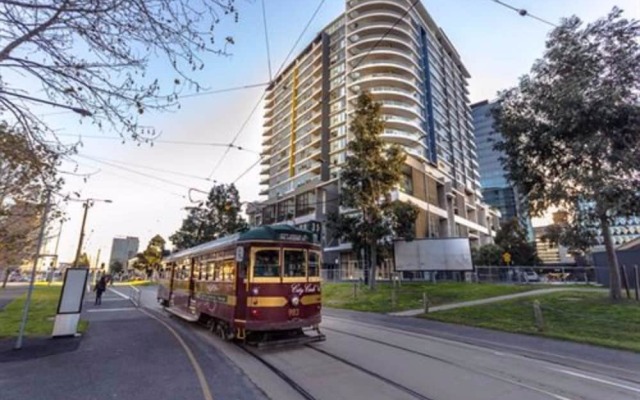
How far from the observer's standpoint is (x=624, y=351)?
9.57 m

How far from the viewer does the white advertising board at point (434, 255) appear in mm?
27594

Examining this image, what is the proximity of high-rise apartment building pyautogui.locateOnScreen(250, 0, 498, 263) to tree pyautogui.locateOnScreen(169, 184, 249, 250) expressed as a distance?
236 inches

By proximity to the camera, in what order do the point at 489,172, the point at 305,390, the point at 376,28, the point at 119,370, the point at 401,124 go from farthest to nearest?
the point at 489,172 < the point at 376,28 < the point at 401,124 < the point at 119,370 < the point at 305,390

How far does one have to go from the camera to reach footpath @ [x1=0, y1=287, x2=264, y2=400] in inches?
235

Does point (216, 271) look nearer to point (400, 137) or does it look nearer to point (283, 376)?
point (283, 376)

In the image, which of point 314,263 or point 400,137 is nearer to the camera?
point 314,263

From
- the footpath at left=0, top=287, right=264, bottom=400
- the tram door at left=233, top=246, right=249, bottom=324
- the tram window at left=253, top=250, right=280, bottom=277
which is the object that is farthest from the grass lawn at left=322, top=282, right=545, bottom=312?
the footpath at left=0, top=287, right=264, bottom=400

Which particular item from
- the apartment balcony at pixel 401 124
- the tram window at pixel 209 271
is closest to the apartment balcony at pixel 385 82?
the apartment balcony at pixel 401 124

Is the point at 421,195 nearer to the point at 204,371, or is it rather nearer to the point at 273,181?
the point at 273,181

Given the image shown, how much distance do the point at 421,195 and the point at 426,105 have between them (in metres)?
25.3

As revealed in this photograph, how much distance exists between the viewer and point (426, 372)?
7.16m

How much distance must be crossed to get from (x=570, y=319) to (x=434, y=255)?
14033mm

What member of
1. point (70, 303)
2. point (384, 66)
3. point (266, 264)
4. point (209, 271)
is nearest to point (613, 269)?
point (266, 264)

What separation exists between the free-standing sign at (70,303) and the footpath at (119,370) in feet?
1.56
